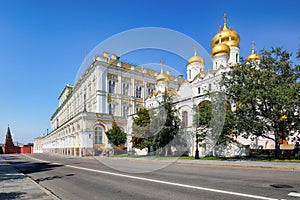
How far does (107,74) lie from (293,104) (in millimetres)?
35824

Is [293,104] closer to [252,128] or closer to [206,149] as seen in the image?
[252,128]

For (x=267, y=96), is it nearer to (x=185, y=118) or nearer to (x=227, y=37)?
(x=185, y=118)

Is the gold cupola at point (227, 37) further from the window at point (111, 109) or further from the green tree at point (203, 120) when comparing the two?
the window at point (111, 109)

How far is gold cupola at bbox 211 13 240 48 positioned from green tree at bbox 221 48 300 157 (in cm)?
2205

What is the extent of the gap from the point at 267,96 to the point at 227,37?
27.1m

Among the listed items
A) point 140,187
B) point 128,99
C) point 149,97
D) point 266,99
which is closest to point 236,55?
point 149,97

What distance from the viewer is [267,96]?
62.0 feet

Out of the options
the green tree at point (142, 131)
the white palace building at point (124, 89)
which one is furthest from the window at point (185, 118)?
the green tree at point (142, 131)

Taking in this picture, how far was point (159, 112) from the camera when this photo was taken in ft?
99.7

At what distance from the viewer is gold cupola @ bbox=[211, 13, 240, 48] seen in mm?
42938

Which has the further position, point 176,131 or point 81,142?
point 81,142

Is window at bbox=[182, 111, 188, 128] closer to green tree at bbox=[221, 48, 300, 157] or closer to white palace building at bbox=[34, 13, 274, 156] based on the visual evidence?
white palace building at bbox=[34, 13, 274, 156]

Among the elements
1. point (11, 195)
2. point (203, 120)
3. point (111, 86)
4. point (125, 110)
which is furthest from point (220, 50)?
point (11, 195)

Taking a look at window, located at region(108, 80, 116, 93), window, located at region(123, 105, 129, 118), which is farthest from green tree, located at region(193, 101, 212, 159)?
window, located at region(123, 105, 129, 118)
